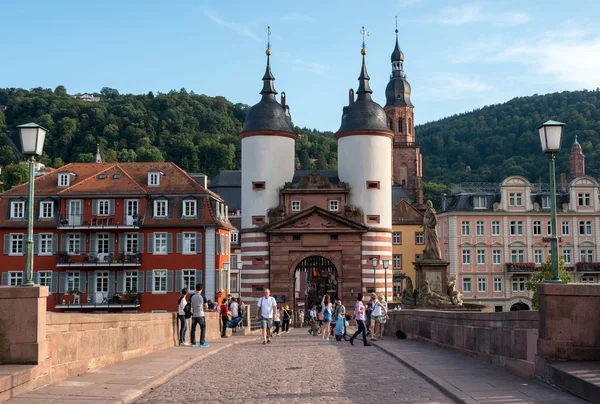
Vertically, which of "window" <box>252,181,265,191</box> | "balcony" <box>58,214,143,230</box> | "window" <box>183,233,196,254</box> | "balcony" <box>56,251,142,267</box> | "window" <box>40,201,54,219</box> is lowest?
"balcony" <box>56,251,142,267</box>

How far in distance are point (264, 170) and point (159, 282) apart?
10.6m

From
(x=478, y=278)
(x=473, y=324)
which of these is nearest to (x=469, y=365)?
(x=473, y=324)

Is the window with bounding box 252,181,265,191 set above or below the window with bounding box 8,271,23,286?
above

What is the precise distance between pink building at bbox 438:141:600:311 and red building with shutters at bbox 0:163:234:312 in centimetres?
2580

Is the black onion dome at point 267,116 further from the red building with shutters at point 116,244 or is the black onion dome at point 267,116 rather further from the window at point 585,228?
the window at point 585,228

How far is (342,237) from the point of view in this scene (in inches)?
2258

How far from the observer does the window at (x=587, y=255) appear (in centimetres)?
7494

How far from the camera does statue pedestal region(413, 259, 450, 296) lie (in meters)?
38.1

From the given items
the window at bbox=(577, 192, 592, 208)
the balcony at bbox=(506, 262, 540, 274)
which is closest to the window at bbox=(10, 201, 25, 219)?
the balcony at bbox=(506, 262, 540, 274)

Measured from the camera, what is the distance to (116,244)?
57.7 metres

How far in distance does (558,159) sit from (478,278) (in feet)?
186

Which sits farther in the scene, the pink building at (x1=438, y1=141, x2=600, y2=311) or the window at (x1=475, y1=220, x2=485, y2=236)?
the window at (x1=475, y1=220, x2=485, y2=236)

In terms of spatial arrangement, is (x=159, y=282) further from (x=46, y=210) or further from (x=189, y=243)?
(x=46, y=210)

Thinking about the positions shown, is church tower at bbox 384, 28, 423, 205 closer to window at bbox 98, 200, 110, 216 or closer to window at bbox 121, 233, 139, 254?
window at bbox 121, 233, 139, 254
